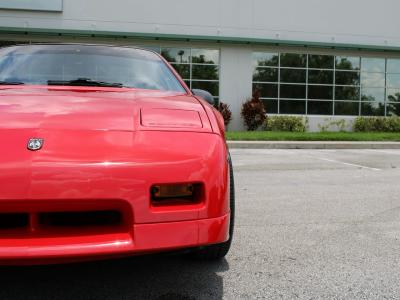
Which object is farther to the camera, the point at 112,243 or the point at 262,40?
the point at 262,40

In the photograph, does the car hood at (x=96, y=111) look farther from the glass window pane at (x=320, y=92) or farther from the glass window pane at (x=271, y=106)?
the glass window pane at (x=320, y=92)

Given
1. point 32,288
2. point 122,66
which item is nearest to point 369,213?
point 122,66

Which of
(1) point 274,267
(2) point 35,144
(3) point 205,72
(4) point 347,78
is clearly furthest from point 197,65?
(2) point 35,144

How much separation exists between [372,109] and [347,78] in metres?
1.86

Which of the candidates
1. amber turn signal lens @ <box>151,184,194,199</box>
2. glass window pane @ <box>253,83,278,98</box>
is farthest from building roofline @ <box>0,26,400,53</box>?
amber turn signal lens @ <box>151,184,194,199</box>

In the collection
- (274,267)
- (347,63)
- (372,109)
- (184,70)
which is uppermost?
(347,63)

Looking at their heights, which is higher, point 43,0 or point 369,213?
point 43,0

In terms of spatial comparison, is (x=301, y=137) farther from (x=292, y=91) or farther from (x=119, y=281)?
(x=119, y=281)

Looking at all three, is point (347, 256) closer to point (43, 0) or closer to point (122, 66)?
point (122, 66)

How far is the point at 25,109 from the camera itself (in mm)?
2293

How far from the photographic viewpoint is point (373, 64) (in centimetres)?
2028

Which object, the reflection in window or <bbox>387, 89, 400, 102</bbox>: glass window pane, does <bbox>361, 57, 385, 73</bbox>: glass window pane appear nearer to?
<bbox>387, 89, 400, 102</bbox>: glass window pane

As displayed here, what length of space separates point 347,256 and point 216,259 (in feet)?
3.07

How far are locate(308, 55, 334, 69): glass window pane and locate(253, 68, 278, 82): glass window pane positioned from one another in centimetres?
164
